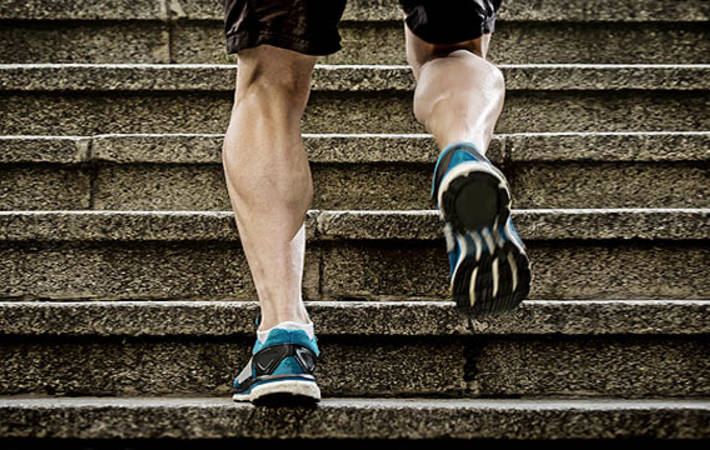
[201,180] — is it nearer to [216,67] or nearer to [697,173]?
[216,67]

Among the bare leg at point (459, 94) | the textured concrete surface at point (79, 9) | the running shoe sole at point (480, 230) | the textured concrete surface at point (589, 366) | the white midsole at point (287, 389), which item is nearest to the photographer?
the running shoe sole at point (480, 230)

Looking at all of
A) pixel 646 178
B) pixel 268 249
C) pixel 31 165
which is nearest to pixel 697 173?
pixel 646 178

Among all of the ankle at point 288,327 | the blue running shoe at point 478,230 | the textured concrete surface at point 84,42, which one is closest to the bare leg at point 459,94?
the blue running shoe at point 478,230

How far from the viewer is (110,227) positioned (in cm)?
222

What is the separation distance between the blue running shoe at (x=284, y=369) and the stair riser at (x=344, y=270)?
606 mm

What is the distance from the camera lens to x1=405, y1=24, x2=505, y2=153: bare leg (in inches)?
57.9

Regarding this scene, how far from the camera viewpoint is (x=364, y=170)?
255cm

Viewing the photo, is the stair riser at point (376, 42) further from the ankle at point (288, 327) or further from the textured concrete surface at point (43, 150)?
the ankle at point (288, 327)

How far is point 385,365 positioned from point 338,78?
1.21 m

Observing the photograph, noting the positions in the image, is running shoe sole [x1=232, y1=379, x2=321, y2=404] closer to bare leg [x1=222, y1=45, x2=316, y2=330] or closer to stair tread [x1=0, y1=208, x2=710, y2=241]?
bare leg [x1=222, y1=45, x2=316, y2=330]

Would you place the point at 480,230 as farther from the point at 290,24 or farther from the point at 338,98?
the point at 338,98

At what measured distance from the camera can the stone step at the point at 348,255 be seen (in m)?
2.20

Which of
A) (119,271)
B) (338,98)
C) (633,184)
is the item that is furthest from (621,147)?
(119,271)

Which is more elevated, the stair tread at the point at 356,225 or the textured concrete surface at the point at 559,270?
the stair tread at the point at 356,225
